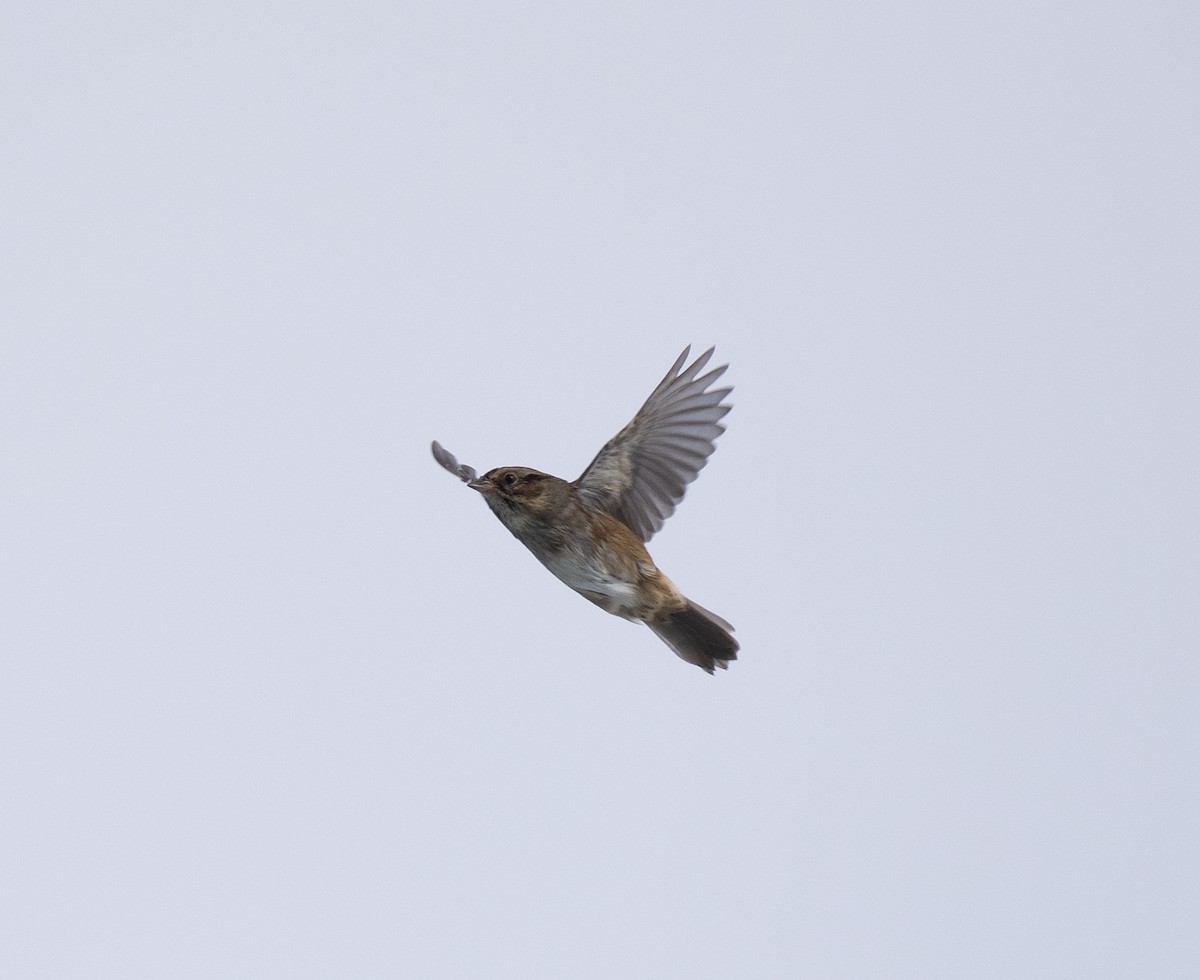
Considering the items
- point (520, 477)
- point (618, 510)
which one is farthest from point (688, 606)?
point (520, 477)

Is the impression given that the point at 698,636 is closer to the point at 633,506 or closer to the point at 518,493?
the point at 633,506

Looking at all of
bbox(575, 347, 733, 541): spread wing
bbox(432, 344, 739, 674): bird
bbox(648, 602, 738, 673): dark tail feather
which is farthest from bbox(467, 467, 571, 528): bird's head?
bbox(648, 602, 738, 673): dark tail feather

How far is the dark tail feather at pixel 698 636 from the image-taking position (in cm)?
770

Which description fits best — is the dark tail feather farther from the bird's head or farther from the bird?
the bird's head

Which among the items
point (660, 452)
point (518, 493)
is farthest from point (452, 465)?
point (660, 452)

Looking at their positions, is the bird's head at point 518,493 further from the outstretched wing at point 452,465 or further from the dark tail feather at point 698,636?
the dark tail feather at point 698,636

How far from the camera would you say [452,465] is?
7234mm

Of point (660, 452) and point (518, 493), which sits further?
point (660, 452)

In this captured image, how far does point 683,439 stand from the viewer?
25.7 feet

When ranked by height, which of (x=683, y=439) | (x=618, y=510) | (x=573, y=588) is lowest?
(x=573, y=588)

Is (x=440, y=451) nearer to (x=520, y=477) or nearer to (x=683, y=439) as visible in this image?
(x=520, y=477)

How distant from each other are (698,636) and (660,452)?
883mm

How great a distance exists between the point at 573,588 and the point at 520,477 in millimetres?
565

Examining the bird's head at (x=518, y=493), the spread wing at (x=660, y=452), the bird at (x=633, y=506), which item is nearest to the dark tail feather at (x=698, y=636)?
the bird at (x=633, y=506)
